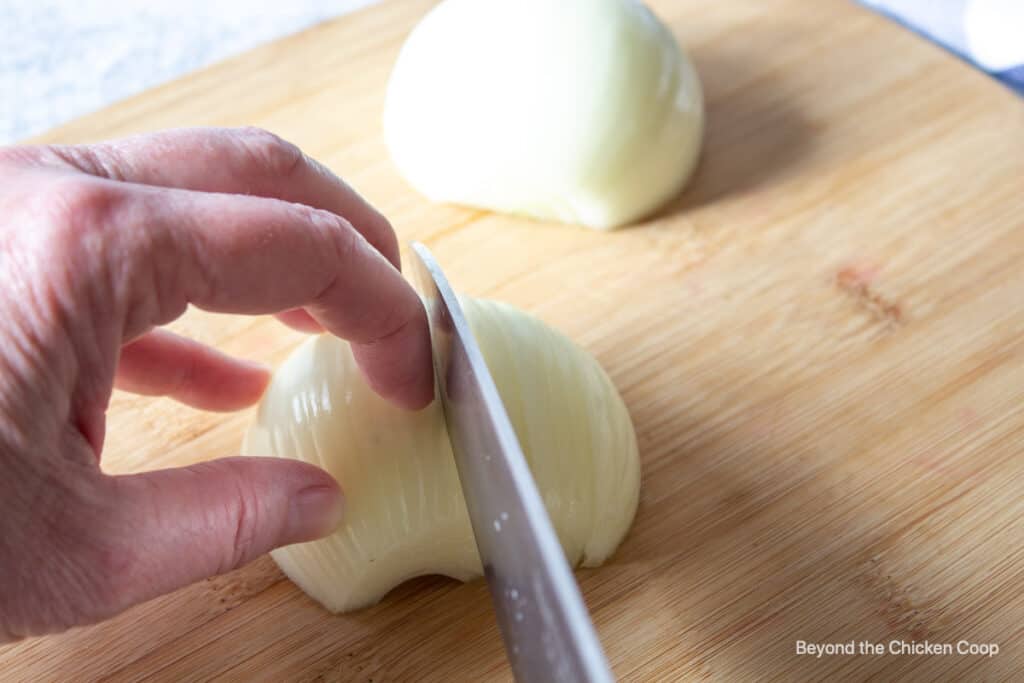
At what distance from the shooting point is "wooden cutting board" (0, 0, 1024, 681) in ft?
3.28

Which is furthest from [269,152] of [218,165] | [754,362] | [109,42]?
[109,42]

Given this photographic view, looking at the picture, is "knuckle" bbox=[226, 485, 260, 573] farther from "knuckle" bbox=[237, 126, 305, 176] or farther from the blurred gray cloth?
the blurred gray cloth

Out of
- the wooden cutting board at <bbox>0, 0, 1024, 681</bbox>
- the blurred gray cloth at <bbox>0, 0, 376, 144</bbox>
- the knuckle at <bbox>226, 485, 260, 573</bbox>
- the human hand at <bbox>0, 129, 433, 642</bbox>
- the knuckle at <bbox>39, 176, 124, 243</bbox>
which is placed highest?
the knuckle at <bbox>39, 176, 124, 243</bbox>

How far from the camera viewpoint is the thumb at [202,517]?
2.68ft

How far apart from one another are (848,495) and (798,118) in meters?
0.66

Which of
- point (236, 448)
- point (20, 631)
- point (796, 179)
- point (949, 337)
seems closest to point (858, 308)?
point (949, 337)

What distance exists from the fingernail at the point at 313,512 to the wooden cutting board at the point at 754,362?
0.14 meters

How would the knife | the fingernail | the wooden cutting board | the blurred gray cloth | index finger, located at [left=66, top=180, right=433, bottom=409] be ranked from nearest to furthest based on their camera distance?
1. the knife
2. index finger, located at [left=66, top=180, right=433, bottom=409]
3. the fingernail
4. the wooden cutting board
5. the blurred gray cloth

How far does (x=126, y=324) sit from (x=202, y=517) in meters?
0.17

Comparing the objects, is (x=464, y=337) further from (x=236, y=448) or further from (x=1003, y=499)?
(x=1003, y=499)

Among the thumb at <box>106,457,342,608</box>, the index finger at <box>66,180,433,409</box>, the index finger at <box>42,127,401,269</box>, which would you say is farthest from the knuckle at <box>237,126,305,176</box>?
the thumb at <box>106,457,342,608</box>

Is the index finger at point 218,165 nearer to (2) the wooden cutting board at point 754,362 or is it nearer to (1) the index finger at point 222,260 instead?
(1) the index finger at point 222,260

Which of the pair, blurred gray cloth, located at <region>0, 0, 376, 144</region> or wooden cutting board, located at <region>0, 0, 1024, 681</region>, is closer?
wooden cutting board, located at <region>0, 0, 1024, 681</region>

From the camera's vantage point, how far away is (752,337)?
4.09 feet
